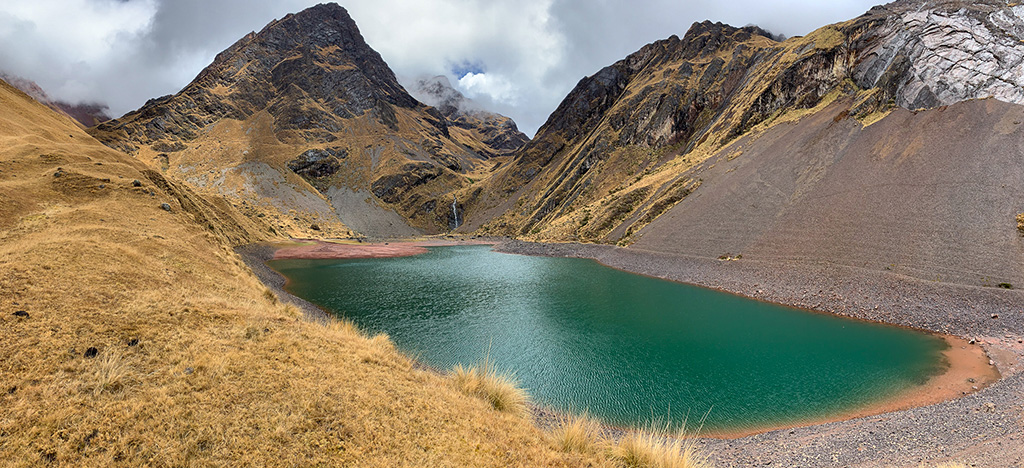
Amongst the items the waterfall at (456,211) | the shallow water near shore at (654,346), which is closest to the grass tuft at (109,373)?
the shallow water near shore at (654,346)

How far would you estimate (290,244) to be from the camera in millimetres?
54406

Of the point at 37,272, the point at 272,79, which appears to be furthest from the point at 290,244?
the point at 272,79

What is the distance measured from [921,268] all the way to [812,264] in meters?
5.20

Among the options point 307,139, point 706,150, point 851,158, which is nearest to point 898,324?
point 851,158

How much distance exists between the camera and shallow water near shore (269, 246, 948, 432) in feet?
39.3

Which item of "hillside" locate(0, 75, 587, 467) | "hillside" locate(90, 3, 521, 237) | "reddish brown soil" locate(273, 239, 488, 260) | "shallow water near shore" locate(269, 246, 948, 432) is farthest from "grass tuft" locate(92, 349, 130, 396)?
"hillside" locate(90, 3, 521, 237)

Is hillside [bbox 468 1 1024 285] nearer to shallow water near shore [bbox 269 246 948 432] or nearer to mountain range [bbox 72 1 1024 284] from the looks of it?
mountain range [bbox 72 1 1024 284]

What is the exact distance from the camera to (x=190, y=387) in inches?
242

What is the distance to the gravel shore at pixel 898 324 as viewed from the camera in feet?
27.0

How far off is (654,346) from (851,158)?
32523 millimetres

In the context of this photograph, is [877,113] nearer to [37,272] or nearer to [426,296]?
[426,296]

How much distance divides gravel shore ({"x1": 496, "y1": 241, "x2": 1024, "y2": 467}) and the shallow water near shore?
1.29 metres

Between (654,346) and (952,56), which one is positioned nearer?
(654,346)

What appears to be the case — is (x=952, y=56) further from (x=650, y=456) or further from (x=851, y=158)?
(x=650, y=456)
